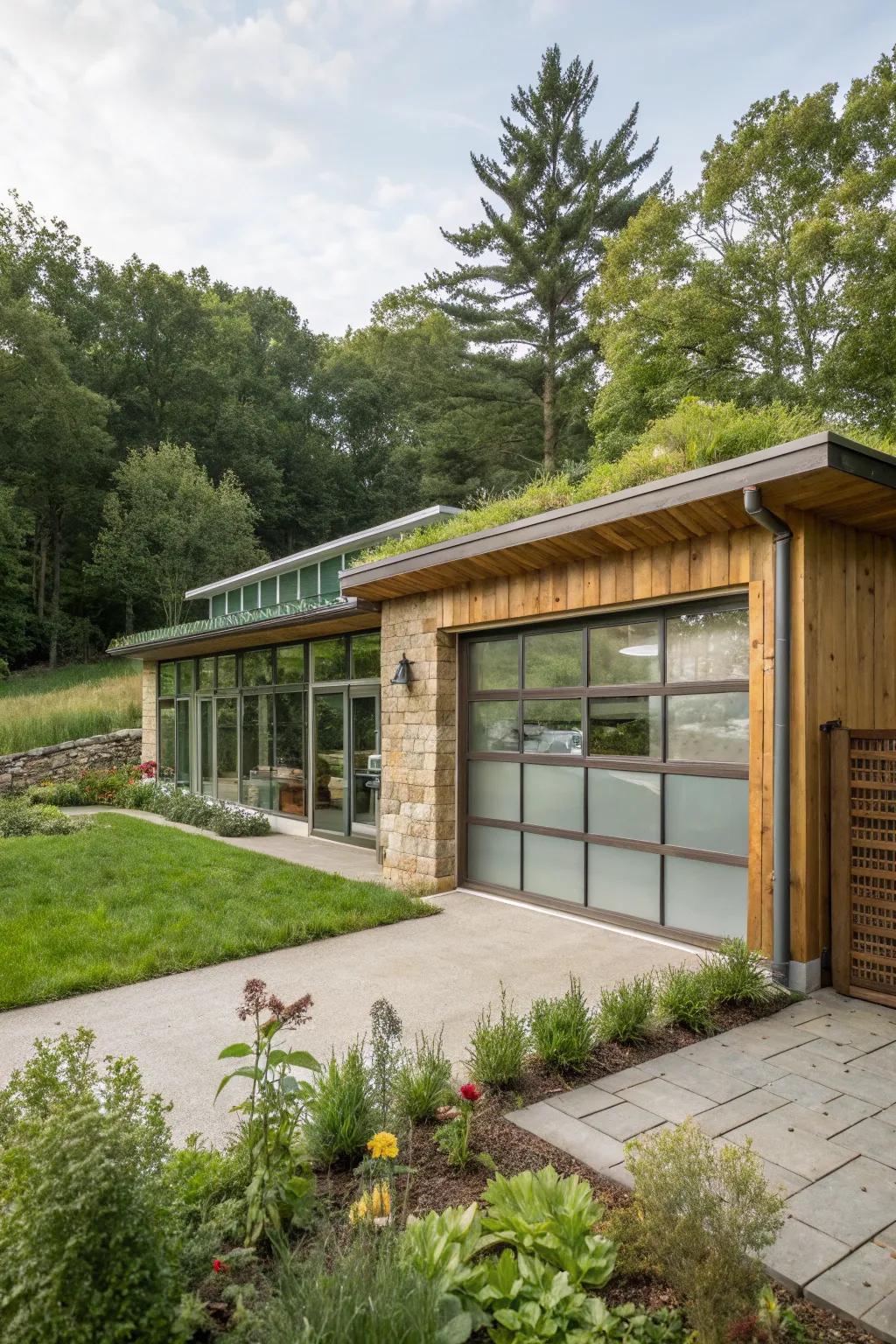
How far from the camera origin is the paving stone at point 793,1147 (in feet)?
8.52

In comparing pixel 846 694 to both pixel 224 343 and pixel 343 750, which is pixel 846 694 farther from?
pixel 224 343

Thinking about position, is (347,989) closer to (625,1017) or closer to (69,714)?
(625,1017)

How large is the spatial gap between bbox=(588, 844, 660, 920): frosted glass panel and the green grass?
140 cm

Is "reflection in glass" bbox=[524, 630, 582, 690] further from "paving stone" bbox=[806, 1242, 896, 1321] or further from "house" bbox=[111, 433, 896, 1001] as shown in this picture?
"paving stone" bbox=[806, 1242, 896, 1321]

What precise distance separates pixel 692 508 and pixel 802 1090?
9.59 feet

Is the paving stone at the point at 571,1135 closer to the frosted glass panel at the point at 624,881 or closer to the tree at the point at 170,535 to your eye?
the frosted glass panel at the point at 624,881

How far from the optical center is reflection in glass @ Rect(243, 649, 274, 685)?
444 inches

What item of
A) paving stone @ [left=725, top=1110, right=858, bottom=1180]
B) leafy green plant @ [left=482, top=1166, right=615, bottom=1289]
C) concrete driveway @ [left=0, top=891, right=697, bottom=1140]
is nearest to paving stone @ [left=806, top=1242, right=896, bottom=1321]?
paving stone @ [left=725, top=1110, right=858, bottom=1180]

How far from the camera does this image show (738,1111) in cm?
296

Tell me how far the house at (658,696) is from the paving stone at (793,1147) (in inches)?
61.3

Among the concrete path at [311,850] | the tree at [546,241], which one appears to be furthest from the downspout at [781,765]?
the tree at [546,241]

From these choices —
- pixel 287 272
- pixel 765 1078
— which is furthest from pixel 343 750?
pixel 287 272

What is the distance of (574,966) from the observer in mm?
4809

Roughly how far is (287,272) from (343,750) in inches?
1214
